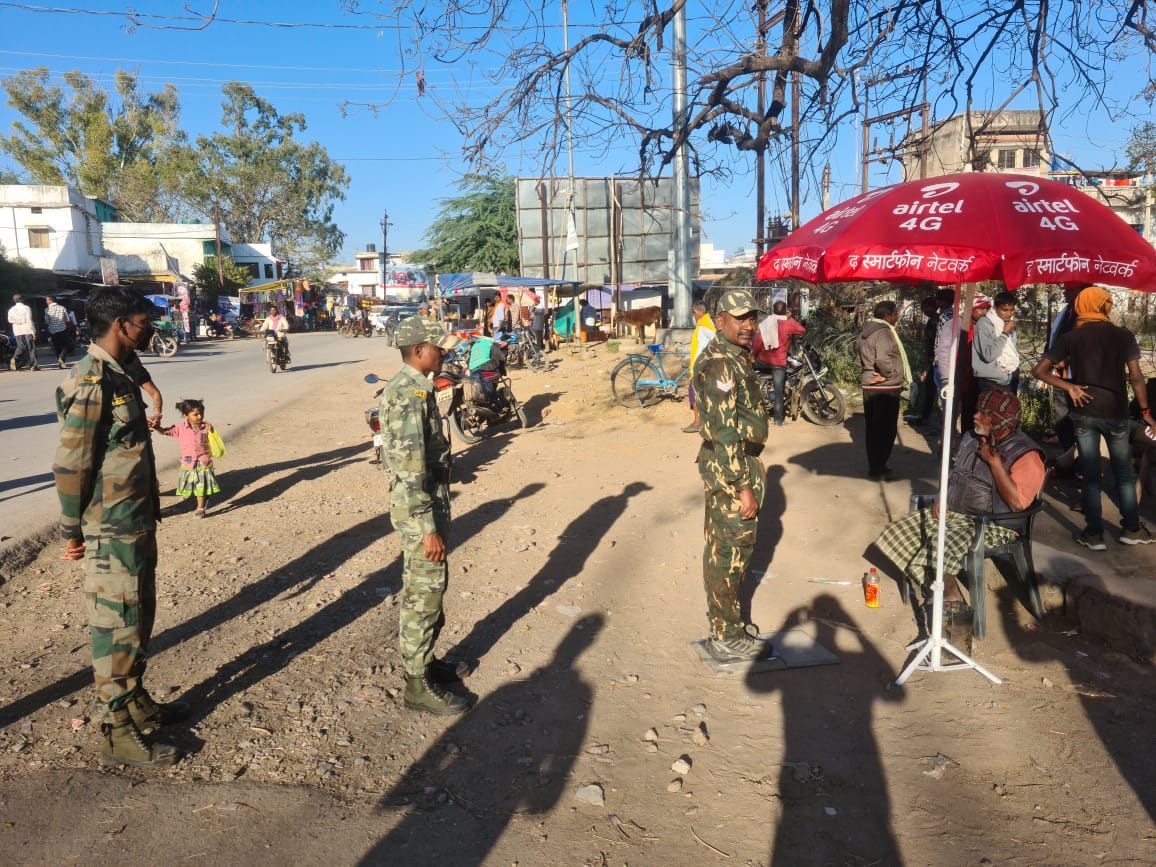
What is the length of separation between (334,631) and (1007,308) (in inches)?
251

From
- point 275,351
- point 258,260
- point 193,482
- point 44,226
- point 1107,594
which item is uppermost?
point 258,260

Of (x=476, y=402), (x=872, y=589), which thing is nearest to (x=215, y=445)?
(x=476, y=402)

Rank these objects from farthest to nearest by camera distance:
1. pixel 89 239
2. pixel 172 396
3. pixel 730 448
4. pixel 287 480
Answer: pixel 89 239, pixel 172 396, pixel 287 480, pixel 730 448

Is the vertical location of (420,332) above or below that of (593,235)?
below

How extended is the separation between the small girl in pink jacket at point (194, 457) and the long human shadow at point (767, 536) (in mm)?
4481

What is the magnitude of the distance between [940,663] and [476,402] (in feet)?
22.8

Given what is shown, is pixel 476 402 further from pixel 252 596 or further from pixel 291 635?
pixel 291 635

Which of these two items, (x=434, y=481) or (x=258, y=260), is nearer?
(x=434, y=481)

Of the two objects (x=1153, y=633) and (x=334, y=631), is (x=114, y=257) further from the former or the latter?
(x=1153, y=633)

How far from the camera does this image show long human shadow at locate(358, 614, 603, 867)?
103 inches

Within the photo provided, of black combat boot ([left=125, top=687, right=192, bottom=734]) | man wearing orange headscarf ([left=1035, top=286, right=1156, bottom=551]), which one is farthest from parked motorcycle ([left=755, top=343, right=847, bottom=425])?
black combat boot ([left=125, top=687, right=192, bottom=734])

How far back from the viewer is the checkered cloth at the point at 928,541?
13.7 feet

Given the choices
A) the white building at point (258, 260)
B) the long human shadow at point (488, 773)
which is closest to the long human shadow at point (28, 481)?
the long human shadow at point (488, 773)

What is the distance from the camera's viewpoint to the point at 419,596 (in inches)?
135
